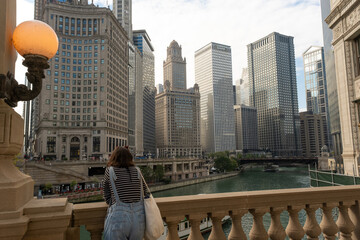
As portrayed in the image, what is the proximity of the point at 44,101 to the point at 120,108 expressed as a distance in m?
29.9

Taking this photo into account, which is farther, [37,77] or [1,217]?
[37,77]

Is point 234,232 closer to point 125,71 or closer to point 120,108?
point 120,108

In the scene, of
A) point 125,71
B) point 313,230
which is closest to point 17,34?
point 313,230

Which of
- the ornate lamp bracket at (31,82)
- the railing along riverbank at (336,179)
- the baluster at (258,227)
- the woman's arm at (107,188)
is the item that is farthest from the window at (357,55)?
the ornate lamp bracket at (31,82)

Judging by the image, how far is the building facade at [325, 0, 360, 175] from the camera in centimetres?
2080

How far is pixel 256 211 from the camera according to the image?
522 cm

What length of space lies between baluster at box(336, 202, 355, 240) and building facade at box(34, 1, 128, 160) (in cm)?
8662

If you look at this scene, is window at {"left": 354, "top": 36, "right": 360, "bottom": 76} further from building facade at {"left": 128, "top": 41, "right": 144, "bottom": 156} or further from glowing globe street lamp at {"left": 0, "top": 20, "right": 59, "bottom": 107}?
building facade at {"left": 128, "top": 41, "right": 144, "bottom": 156}

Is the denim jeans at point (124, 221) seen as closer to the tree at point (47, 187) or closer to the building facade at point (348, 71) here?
the building facade at point (348, 71)

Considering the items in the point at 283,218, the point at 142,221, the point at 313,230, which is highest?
the point at 142,221

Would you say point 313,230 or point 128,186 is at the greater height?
point 128,186

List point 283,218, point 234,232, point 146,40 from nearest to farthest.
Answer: point 234,232 → point 283,218 → point 146,40

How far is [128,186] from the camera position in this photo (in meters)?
4.11

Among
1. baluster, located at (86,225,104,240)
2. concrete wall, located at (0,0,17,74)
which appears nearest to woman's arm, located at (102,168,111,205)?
baluster, located at (86,225,104,240)
